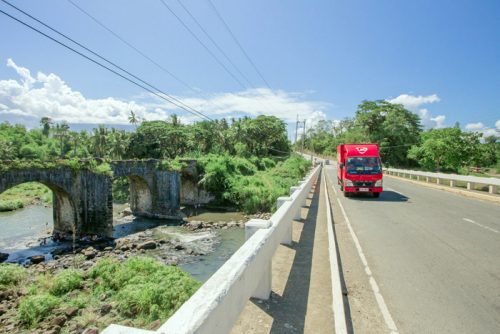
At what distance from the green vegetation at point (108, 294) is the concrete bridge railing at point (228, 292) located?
185 inches

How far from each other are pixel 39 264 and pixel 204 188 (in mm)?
21076

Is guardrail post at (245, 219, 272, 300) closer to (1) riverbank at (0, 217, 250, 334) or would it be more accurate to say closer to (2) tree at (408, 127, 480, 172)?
(1) riverbank at (0, 217, 250, 334)

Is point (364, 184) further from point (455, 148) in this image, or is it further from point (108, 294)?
point (455, 148)

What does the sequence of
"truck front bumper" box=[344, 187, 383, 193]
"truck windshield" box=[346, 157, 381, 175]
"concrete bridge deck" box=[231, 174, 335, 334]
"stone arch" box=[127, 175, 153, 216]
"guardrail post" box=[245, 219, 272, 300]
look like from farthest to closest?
"stone arch" box=[127, 175, 153, 216] → "truck windshield" box=[346, 157, 381, 175] → "truck front bumper" box=[344, 187, 383, 193] → "guardrail post" box=[245, 219, 272, 300] → "concrete bridge deck" box=[231, 174, 335, 334]

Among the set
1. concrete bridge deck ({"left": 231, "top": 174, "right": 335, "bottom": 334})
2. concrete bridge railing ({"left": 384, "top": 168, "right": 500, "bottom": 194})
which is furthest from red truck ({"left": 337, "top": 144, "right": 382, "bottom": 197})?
concrete bridge deck ({"left": 231, "top": 174, "right": 335, "bottom": 334})

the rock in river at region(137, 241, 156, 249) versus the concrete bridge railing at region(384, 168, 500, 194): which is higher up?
the concrete bridge railing at region(384, 168, 500, 194)

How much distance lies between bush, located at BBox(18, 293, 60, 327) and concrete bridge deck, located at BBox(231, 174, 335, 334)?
305 inches

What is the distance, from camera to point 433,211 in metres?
11.8

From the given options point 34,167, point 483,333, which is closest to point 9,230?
point 34,167

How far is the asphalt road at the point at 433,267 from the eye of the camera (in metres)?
3.87

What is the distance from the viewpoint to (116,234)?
23891 mm

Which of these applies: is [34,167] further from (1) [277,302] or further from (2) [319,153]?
(2) [319,153]

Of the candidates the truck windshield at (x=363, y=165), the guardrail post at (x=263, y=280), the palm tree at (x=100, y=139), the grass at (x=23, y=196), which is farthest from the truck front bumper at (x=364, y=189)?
the palm tree at (x=100, y=139)

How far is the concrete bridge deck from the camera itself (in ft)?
10.9
